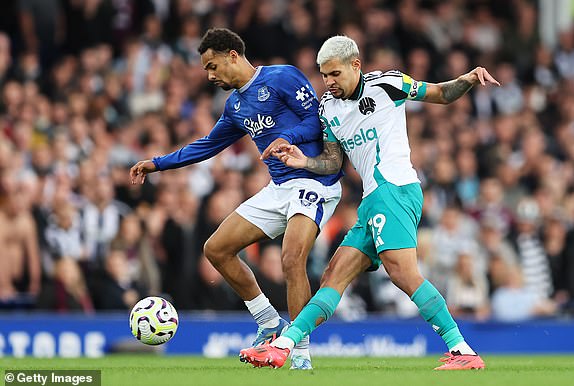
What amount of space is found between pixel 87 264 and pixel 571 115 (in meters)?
9.46

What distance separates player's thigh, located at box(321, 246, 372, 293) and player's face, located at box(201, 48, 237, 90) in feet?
5.86

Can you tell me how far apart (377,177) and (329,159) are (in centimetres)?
56

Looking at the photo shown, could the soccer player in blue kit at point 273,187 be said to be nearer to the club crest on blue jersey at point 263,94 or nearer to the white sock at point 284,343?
the club crest on blue jersey at point 263,94

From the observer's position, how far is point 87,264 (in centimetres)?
1642

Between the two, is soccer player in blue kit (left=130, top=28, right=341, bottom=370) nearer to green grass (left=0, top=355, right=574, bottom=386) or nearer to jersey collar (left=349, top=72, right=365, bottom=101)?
jersey collar (left=349, top=72, right=365, bottom=101)

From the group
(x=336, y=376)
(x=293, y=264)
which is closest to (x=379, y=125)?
(x=293, y=264)

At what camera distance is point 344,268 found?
10438mm

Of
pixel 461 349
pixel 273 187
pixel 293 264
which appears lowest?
pixel 461 349

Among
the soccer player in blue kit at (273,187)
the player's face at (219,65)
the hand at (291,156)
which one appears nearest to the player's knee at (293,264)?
the soccer player in blue kit at (273,187)

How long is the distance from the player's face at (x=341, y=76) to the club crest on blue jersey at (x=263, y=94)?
744 mm

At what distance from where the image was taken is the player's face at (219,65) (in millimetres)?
10867

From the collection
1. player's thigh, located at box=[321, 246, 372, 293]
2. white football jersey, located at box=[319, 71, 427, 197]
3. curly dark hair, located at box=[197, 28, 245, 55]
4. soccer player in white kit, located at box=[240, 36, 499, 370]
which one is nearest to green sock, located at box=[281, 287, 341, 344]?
soccer player in white kit, located at box=[240, 36, 499, 370]

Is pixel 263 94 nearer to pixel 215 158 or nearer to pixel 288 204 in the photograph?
pixel 288 204

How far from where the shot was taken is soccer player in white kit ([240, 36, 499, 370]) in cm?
1020
